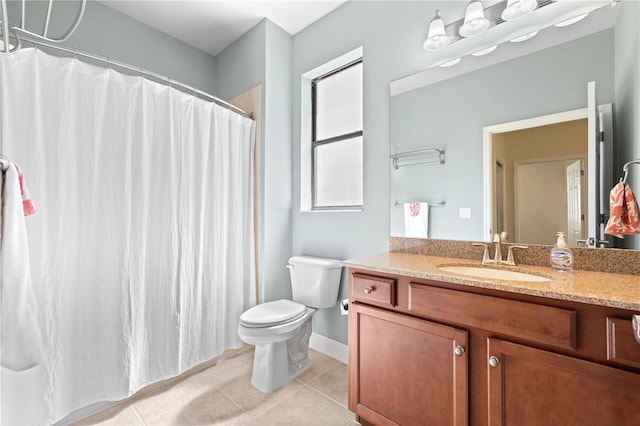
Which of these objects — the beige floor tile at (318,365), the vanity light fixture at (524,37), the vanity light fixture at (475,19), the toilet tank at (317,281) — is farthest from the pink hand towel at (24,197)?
the vanity light fixture at (524,37)

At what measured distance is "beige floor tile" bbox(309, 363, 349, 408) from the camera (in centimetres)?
172

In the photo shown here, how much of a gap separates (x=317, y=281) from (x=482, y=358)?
1189mm

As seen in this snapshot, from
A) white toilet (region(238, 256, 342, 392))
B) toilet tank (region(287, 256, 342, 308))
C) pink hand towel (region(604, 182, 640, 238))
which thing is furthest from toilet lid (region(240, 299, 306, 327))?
pink hand towel (region(604, 182, 640, 238))

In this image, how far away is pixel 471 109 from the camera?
1560mm

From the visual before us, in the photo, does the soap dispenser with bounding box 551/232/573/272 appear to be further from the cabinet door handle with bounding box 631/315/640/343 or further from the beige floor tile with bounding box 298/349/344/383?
the beige floor tile with bounding box 298/349/344/383

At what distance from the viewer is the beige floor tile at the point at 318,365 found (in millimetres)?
1928

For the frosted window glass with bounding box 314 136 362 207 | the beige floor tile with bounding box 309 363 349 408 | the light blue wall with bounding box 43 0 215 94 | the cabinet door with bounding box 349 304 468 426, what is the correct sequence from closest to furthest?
the cabinet door with bounding box 349 304 468 426 → the beige floor tile with bounding box 309 363 349 408 → the light blue wall with bounding box 43 0 215 94 → the frosted window glass with bounding box 314 136 362 207

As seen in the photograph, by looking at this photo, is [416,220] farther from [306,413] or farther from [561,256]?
[306,413]

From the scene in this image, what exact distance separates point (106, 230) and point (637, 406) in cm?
223

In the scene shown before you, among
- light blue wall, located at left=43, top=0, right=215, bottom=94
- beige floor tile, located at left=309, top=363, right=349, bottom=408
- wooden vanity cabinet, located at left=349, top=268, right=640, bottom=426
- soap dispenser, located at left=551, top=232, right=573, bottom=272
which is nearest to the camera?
wooden vanity cabinet, located at left=349, top=268, right=640, bottom=426

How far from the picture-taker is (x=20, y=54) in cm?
129

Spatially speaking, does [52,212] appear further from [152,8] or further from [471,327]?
[471,327]

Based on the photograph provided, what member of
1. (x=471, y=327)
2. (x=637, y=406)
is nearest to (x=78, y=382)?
(x=471, y=327)

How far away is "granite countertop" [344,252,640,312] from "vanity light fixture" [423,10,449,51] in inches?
48.4
